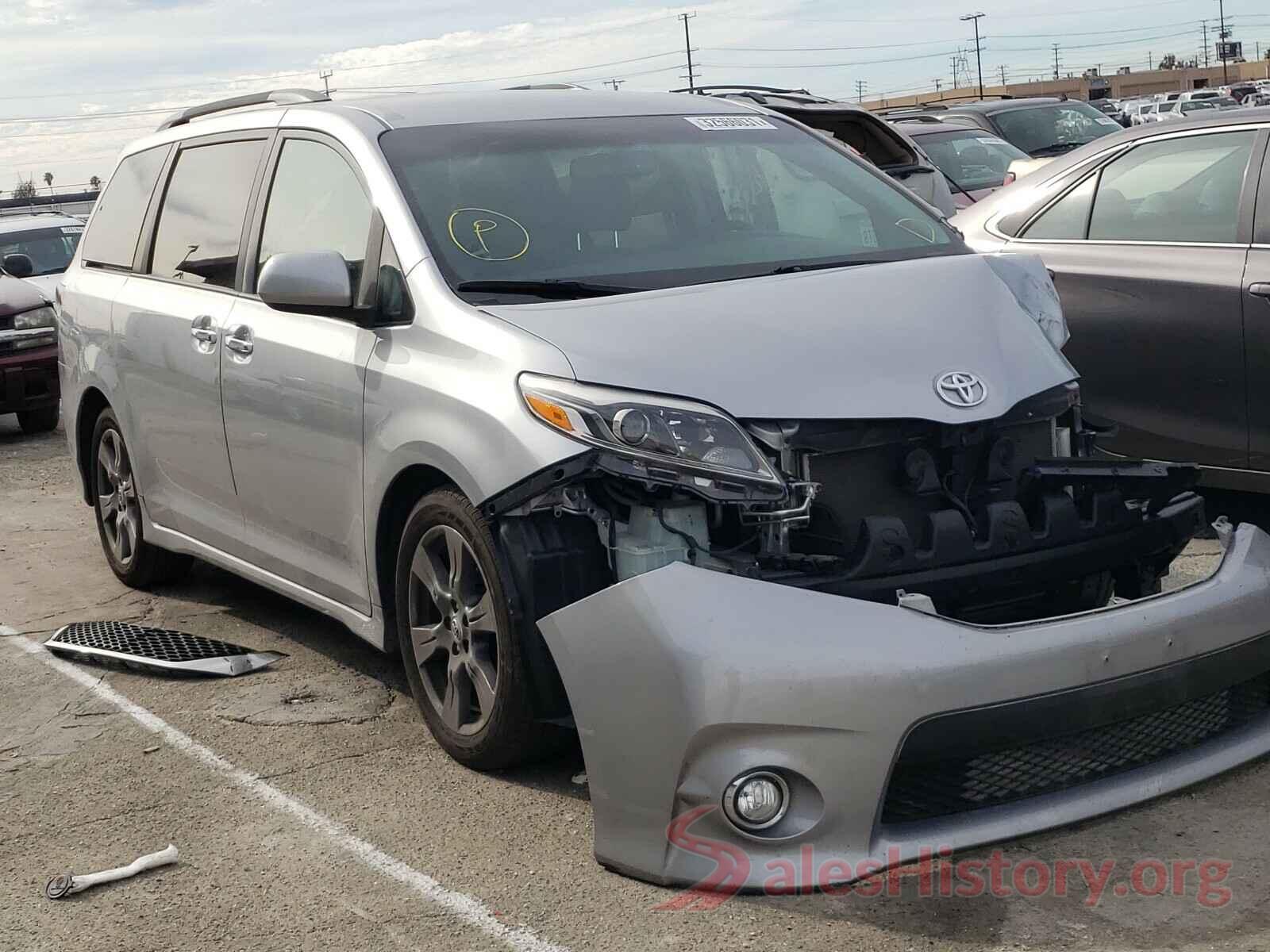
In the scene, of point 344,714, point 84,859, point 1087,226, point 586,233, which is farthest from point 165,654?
point 1087,226

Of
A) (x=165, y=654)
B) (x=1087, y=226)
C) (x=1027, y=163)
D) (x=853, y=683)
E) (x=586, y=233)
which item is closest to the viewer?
(x=853, y=683)

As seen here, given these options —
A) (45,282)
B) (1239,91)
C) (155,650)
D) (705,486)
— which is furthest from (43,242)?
(1239,91)

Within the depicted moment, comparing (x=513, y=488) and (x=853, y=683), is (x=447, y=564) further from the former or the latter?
(x=853, y=683)

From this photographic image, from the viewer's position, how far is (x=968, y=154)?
13.2 m

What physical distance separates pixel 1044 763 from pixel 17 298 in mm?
10442

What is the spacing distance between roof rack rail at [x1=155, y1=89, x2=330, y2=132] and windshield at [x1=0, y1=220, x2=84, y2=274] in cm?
865

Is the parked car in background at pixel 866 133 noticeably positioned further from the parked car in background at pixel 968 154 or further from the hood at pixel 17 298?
the hood at pixel 17 298

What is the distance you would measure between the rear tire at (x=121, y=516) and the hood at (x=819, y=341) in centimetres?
282

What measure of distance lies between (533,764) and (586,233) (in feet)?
4.74

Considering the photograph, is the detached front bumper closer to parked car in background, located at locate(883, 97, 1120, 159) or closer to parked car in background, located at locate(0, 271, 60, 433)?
parked car in background, located at locate(0, 271, 60, 433)

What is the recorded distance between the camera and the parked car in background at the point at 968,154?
12.9 metres

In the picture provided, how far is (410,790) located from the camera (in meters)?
4.16

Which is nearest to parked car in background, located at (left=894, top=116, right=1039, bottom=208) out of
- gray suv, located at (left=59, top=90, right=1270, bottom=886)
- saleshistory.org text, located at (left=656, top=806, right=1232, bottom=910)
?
gray suv, located at (left=59, top=90, right=1270, bottom=886)

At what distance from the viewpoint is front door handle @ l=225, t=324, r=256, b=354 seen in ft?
16.4
